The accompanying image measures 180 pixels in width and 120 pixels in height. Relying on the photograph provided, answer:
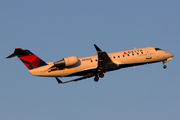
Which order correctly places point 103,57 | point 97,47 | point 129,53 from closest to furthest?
point 97,47
point 103,57
point 129,53

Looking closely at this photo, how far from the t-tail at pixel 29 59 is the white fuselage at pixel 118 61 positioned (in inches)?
28.5

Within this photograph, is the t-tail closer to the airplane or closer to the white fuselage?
the airplane

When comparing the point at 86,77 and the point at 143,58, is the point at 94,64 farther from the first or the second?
the point at 143,58

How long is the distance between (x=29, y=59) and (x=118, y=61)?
1027 cm

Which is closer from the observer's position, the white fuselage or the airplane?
the airplane

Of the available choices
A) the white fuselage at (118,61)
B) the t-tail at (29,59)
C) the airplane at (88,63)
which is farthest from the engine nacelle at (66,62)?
the t-tail at (29,59)

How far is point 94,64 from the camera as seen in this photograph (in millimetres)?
30188

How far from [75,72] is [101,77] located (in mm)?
3176

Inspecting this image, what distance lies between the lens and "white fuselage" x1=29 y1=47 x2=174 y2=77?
2891 centimetres

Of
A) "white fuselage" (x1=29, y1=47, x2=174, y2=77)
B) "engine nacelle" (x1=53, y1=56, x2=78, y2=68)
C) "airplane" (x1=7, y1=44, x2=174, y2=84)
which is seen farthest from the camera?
"white fuselage" (x1=29, y1=47, x2=174, y2=77)

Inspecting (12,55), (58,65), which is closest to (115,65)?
(58,65)

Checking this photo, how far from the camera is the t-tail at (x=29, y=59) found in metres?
28.9

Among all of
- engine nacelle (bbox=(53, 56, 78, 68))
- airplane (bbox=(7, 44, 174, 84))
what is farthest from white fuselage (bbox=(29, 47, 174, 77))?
engine nacelle (bbox=(53, 56, 78, 68))

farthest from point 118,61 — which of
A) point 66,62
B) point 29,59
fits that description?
point 29,59
